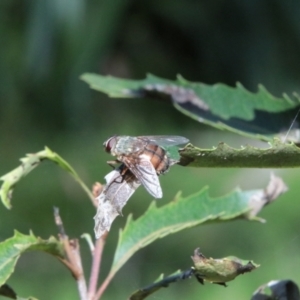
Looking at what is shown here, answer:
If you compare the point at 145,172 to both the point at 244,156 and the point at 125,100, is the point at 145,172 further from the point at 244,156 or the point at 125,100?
the point at 125,100

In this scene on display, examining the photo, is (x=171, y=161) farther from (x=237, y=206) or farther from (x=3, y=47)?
(x=3, y=47)

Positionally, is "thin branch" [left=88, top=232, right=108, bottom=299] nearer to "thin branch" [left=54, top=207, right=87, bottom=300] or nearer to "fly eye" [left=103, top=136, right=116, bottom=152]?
"thin branch" [left=54, top=207, right=87, bottom=300]

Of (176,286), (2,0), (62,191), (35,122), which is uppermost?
(2,0)

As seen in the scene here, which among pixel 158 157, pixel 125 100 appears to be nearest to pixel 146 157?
pixel 158 157

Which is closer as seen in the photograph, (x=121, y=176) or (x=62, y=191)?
(x=121, y=176)

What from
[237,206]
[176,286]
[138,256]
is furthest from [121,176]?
[138,256]

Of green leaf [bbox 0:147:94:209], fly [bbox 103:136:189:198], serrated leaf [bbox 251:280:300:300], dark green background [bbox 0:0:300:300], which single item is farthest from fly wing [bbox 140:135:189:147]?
dark green background [bbox 0:0:300:300]

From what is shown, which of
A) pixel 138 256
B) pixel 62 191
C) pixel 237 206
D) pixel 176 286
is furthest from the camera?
pixel 62 191
